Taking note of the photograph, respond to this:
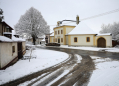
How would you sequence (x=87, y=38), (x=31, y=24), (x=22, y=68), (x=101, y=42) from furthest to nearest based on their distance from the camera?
1. (x=31, y=24)
2. (x=87, y=38)
3. (x=101, y=42)
4. (x=22, y=68)

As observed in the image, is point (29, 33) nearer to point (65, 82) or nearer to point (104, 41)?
point (104, 41)

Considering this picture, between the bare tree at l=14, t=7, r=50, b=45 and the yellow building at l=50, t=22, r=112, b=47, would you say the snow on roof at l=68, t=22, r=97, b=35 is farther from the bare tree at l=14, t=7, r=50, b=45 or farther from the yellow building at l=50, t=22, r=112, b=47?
the bare tree at l=14, t=7, r=50, b=45

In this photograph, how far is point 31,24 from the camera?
33000 millimetres

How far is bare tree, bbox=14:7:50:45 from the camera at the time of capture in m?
32.5

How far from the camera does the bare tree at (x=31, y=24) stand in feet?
107

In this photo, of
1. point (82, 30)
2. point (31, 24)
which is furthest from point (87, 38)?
point (31, 24)

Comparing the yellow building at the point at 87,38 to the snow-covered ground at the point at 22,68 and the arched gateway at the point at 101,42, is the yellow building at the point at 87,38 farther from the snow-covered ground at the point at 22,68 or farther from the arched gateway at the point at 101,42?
the snow-covered ground at the point at 22,68

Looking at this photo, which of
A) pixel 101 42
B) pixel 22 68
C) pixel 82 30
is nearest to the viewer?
pixel 22 68

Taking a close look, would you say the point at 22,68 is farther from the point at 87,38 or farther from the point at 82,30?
the point at 82,30

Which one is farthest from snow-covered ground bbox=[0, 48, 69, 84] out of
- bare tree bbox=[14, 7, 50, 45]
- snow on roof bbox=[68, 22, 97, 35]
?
bare tree bbox=[14, 7, 50, 45]

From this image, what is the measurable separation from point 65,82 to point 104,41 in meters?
24.1

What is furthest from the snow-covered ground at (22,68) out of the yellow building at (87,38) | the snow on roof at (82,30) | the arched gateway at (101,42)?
the snow on roof at (82,30)

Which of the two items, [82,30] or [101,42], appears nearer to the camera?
[101,42]

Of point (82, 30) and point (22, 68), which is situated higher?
point (82, 30)
